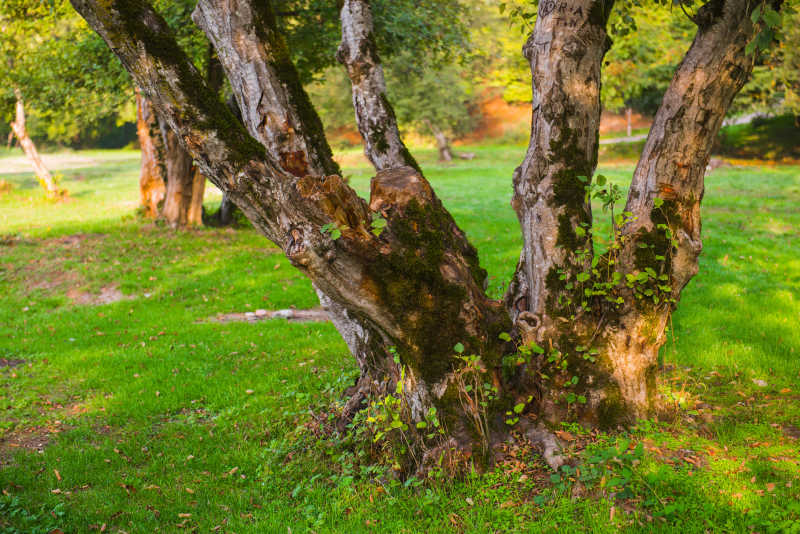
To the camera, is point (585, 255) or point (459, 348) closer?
point (459, 348)

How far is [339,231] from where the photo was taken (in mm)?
3965

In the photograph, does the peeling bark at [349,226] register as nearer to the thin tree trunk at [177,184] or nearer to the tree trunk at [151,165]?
the thin tree trunk at [177,184]

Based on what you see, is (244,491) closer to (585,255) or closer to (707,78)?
(585,255)

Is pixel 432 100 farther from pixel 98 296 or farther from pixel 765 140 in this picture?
pixel 98 296

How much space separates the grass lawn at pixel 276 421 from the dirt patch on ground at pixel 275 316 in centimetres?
27

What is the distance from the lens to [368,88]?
18.3 feet

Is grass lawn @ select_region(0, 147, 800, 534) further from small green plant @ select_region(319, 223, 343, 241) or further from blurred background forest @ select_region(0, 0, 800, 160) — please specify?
blurred background forest @ select_region(0, 0, 800, 160)

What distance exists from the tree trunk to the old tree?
13225 mm

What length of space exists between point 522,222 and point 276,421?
322 cm

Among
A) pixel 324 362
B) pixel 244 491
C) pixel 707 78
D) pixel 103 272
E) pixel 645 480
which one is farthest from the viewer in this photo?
pixel 103 272

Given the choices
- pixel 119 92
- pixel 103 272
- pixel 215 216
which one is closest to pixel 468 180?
pixel 215 216

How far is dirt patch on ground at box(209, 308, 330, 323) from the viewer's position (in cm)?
1031

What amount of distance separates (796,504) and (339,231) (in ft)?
11.5

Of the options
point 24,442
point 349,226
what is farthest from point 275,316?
point 349,226
